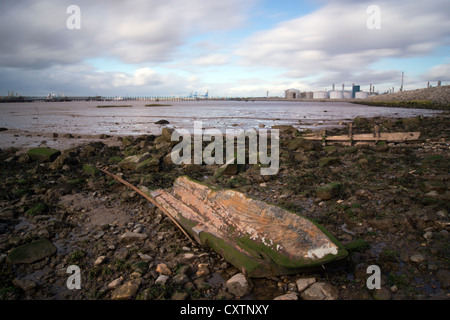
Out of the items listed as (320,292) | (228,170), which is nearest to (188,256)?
(320,292)

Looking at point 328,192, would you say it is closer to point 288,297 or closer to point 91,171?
point 288,297

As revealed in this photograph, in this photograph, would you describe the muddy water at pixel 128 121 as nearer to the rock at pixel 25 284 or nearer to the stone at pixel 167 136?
the stone at pixel 167 136

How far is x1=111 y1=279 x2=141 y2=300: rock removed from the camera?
382 centimetres

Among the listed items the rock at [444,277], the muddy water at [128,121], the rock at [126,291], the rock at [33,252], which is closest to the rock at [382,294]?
the rock at [444,277]

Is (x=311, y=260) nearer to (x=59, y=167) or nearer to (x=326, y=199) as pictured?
(x=326, y=199)

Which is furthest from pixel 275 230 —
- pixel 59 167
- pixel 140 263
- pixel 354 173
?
pixel 59 167

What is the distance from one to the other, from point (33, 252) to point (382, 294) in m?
5.51

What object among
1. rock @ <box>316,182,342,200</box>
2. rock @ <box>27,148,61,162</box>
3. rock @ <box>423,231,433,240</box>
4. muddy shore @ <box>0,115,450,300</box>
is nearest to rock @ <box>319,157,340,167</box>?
muddy shore @ <box>0,115,450,300</box>

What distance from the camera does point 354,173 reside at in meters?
9.46

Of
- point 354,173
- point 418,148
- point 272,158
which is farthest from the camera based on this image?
point 418,148

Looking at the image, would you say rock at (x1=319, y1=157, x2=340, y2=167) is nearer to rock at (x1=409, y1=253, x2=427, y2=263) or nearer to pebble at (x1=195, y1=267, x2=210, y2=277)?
rock at (x1=409, y1=253, x2=427, y2=263)

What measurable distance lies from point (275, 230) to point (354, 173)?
249 inches

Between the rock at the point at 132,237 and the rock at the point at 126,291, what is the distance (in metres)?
1.42

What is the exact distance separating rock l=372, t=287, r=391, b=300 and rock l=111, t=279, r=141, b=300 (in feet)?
10.7
